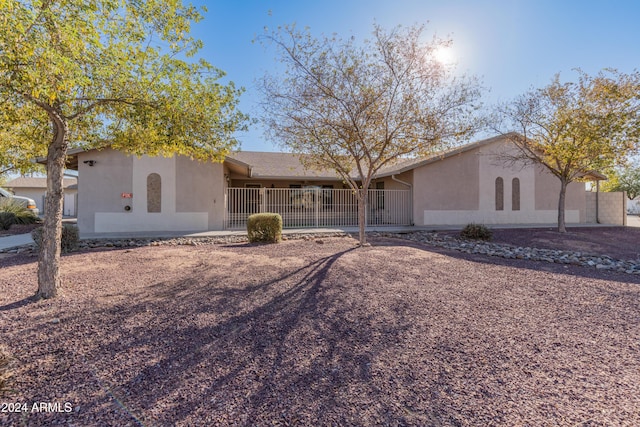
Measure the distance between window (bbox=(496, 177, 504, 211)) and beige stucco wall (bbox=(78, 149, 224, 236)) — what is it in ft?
46.5

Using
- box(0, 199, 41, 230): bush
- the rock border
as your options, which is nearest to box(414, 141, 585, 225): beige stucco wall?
the rock border

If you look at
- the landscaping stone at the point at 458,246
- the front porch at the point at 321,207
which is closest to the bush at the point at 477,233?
the landscaping stone at the point at 458,246

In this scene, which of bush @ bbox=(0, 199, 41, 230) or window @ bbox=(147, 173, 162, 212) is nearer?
window @ bbox=(147, 173, 162, 212)

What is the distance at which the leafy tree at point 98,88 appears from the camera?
3281mm

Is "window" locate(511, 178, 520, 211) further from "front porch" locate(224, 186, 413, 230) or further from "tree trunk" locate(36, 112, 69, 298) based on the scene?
"tree trunk" locate(36, 112, 69, 298)

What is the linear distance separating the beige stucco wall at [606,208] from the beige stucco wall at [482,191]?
1384 mm

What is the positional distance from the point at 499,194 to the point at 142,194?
1741 centimetres

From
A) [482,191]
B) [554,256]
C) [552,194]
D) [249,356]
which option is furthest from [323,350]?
[552,194]

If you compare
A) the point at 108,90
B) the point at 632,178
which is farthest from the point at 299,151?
the point at 632,178

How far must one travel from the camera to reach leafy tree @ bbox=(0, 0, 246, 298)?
129 inches

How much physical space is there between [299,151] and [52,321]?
7.26m

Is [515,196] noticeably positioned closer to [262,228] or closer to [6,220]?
[262,228]

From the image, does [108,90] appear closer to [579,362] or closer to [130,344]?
[130,344]

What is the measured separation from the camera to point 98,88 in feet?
16.4
